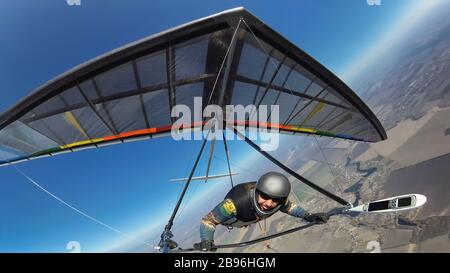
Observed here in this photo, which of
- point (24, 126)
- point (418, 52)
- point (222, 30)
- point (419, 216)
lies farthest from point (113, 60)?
point (418, 52)

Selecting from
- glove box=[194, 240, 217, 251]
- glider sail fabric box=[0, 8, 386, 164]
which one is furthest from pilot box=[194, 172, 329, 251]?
glider sail fabric box=[0, 8, 386, 164]

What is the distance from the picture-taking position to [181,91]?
295 inches

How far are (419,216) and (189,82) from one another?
69677 millimetres

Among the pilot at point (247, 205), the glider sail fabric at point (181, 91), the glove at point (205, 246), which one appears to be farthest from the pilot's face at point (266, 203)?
the glider sail fabric at point (181, 91)

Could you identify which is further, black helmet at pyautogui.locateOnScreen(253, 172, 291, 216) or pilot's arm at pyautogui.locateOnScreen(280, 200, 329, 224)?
pilot's arm at pyautogui.locateOnScreen(280, 200, 329, 224)

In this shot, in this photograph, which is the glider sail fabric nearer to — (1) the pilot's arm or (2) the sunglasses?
(2) the sunglasses

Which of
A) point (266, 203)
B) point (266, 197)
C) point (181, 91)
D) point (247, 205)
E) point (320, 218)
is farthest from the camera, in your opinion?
point (181, 91)

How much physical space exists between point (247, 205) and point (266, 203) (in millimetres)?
363

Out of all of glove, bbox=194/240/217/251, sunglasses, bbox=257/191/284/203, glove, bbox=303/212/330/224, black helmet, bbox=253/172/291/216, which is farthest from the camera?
glove, bbox=303/212/330/224

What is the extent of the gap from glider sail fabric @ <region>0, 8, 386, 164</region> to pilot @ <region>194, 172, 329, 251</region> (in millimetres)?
2372

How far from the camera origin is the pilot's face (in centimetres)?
472

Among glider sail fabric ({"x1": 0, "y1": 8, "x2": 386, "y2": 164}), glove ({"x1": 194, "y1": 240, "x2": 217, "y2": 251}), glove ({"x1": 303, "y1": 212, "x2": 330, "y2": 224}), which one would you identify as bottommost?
glove ({"x1": 194, "y1": 240, "x2": 217, "y2": 251})

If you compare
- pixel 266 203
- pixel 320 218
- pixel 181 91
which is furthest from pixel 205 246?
pixel 181 91

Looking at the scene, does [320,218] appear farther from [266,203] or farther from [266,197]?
[266,197]
